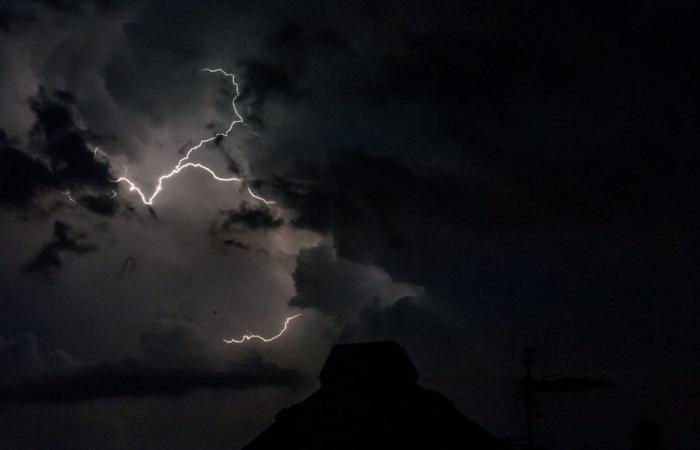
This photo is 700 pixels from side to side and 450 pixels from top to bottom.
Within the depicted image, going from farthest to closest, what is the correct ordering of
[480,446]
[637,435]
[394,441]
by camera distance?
[480,446] → [394,441] → [637,435]

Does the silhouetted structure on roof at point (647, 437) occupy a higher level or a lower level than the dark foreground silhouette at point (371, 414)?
lower

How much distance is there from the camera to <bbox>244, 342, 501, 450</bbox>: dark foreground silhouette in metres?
34.3

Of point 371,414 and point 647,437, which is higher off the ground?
point 371,414

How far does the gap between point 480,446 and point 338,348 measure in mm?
7890

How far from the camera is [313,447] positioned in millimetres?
35219

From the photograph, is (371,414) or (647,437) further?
(371,414)

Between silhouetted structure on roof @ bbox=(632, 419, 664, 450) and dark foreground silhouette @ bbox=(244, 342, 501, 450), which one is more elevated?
dark foreground silhouette @ bbox=(244, 342, 501, 450)

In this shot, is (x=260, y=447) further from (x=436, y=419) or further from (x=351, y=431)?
(x=436, y=419)

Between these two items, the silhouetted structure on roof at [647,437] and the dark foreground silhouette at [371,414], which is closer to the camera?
the silhouetted structure on roof at [647,437]

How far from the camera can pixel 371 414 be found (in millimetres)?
34594

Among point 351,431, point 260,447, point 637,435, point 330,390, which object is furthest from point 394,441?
point 637,435

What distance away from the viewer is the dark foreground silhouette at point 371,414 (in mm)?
34344

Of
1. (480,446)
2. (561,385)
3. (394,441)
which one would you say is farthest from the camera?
(561,385)

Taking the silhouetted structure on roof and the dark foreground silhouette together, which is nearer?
the silhouetted structure on roof
